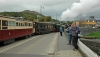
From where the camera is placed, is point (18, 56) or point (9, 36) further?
point (9, 36)

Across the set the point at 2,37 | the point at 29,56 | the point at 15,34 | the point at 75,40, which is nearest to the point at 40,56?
the point at 29,56

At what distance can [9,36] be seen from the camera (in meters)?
22.2

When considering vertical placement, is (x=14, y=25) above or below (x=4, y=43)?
above

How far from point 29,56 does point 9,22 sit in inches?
396

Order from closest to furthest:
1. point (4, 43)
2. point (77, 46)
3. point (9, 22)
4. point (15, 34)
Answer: point (77, 46) → point (4, 43) → point (9, 22) → point (15, 34)

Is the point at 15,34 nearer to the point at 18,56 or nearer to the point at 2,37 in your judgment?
the point at 2,37

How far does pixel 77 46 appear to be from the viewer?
630 inches

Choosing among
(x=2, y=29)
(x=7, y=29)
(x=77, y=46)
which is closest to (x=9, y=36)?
(x=7, y=29)

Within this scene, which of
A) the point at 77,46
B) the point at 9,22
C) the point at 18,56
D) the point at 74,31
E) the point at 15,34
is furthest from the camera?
the point at 15,34

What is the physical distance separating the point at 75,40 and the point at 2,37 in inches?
303

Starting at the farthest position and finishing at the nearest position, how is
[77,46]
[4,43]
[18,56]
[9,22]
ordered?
[9,22] → [4,43] → [77,46] → [18,56]

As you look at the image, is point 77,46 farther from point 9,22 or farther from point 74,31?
point 9,22

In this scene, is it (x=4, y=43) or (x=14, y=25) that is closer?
(x=4, y=43)

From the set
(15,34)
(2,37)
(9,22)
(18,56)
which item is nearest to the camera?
(18,56)
